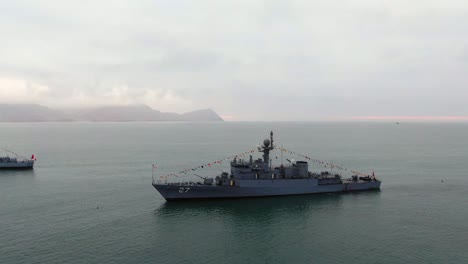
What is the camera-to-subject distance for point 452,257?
38.8 metres

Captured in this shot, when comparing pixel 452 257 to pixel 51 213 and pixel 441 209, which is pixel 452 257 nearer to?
pixel 441 209

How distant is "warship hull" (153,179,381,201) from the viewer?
61.7 m

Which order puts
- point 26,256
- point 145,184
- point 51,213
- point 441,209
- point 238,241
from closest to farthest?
point 26,256 < point 238,241 < point 51,213 < point 441,209 < point 145,184

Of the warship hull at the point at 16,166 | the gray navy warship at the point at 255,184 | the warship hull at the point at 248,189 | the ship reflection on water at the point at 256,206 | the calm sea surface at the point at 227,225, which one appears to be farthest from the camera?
the warship hull at the point at 16,166

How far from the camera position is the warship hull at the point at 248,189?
61.7 m

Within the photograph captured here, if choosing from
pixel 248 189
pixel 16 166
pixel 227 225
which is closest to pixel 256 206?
pixel 248 189

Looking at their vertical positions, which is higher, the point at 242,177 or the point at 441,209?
the point at 242,177

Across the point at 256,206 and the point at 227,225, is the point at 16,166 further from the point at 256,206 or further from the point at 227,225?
the point at 227,225

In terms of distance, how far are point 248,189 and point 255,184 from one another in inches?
64.4

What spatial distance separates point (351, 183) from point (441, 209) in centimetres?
1788

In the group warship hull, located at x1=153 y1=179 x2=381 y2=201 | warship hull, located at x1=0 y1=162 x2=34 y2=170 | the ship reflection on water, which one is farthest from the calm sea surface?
warship hull, located at x1=0 y1=162 x2=34 y2=170

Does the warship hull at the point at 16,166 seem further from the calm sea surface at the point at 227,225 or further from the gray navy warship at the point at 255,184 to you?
the gray navy warship at the point at 255,184

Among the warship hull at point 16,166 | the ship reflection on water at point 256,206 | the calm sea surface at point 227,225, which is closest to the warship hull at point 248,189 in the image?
the ship reflection on water at point 256,206

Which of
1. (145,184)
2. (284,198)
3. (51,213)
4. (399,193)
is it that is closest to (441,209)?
(399,193)
